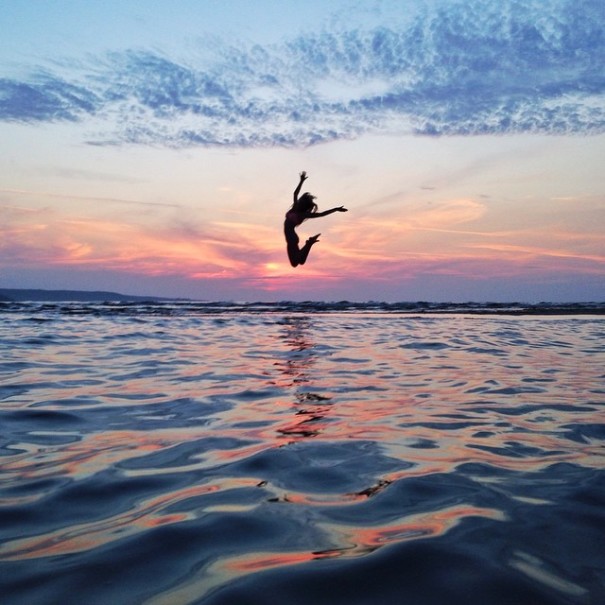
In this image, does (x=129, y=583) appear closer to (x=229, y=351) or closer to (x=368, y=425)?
(x=368, y=425)

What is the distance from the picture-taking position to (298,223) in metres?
13.0

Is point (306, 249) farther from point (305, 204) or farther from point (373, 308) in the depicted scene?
point (373, 308)

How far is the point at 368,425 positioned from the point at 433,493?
1.43 meters

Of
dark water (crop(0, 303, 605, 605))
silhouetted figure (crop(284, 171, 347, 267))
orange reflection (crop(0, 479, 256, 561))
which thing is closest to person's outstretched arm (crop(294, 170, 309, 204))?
silhouetted figure (crop(284, 171, 347, 267))

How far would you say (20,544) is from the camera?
7.11 ft

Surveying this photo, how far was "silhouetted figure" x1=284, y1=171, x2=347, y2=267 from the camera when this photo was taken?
12.7 metres

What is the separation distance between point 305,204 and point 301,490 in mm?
10912

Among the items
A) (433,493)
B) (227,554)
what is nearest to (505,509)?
(433,493)

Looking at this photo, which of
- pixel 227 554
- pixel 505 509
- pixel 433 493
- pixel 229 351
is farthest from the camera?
pixel 229 351

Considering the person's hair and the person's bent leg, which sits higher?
the person's hair

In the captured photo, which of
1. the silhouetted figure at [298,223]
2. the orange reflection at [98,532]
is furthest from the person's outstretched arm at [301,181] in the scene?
the orange reflection at [98,532]

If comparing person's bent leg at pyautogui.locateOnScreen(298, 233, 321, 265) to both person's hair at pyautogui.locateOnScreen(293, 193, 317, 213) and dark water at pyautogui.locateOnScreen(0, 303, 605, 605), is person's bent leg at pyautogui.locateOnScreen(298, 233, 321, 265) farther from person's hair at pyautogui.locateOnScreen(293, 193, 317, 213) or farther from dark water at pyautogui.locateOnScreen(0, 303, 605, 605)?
dark water at pyautogui.locateOnScreen(0, 303, 605, 605)

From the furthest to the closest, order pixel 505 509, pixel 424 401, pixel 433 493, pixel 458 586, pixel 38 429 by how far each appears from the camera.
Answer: pixel 424 401, pixel 38 429, pixel 433 493, pixel 505 509, pixel 458 586

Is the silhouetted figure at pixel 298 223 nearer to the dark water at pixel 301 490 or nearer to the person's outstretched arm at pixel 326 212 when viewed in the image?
the person's outstretched arm at pixel 326 212
